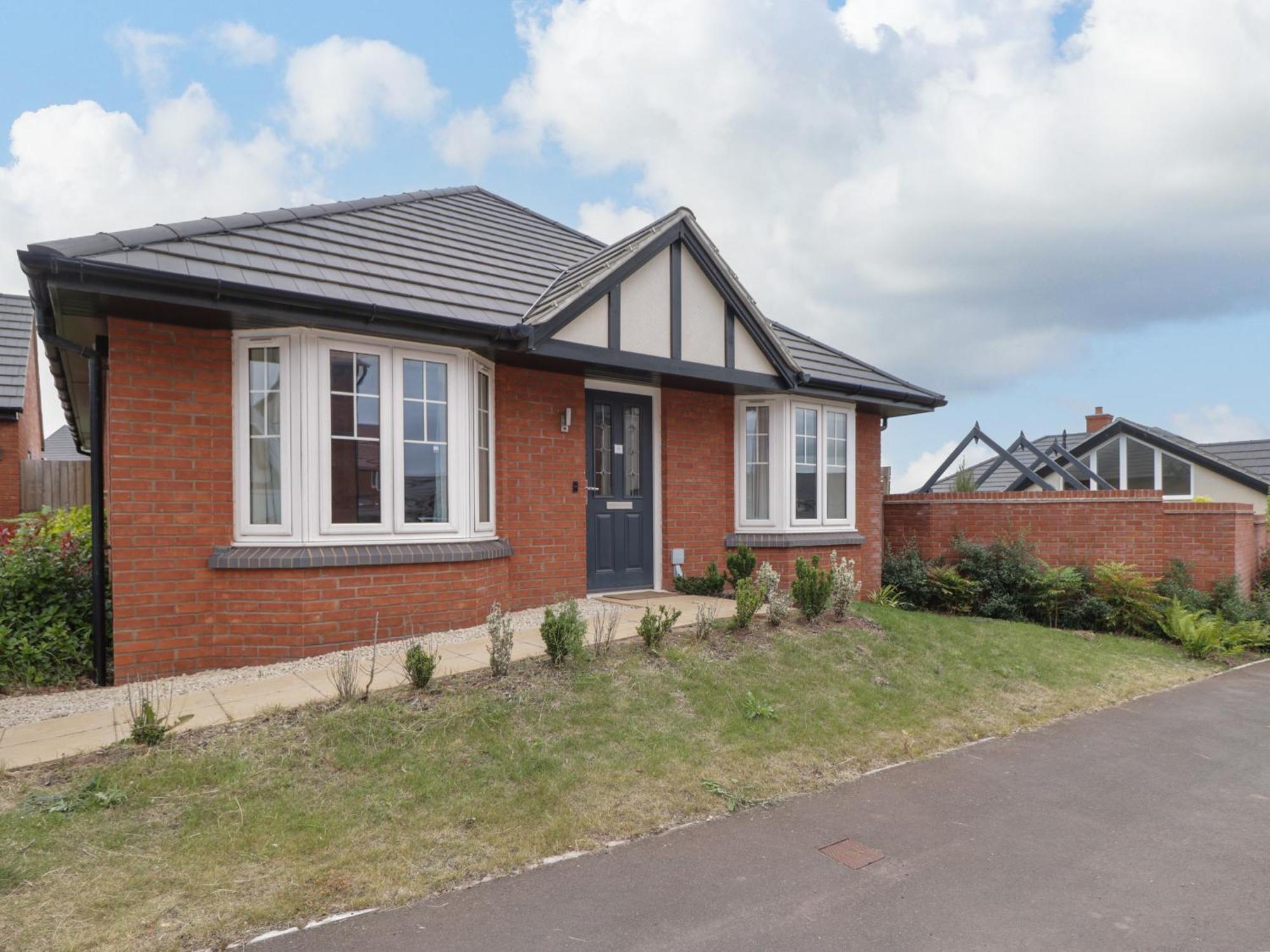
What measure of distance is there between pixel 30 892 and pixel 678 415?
7.90m

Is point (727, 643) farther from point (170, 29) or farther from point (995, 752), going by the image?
point (170, 29)

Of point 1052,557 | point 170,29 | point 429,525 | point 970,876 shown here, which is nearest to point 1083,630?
point 1052,557

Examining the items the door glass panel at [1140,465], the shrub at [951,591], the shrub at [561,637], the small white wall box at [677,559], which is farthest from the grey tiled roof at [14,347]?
the door glass panel at [1140,465]

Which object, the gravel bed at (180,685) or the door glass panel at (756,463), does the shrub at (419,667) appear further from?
the door glass panel at (756,463)

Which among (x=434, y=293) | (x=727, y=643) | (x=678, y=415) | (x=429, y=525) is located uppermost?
(x=434, y=293)

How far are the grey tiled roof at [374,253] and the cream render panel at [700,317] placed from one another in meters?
1.65

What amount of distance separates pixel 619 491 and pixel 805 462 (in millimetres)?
2766

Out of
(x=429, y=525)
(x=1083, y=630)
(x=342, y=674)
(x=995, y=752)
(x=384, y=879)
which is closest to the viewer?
(x=384, y=879)

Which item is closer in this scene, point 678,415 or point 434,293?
point 434,293

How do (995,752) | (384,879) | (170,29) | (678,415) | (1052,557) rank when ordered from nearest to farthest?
(384,879), (995,752), (170,29), (678,415), (1052,557)

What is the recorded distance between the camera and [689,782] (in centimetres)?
468

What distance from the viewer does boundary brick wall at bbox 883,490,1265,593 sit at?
37.5ft

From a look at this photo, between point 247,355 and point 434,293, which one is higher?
point 434,293

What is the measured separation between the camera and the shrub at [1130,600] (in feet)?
34.8
